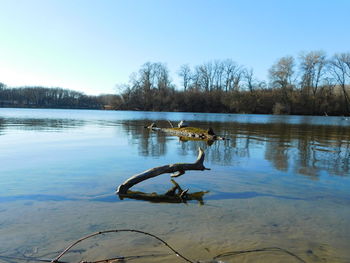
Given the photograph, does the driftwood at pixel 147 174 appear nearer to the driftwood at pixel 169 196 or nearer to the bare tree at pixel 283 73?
the driftwood at pixel 169 196

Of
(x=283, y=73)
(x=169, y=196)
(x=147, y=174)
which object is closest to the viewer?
(x=169, y=196)

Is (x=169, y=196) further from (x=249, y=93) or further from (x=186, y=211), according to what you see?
(x=249, y=93)

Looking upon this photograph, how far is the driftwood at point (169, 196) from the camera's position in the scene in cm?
637

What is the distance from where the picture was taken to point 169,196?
6.66 meters

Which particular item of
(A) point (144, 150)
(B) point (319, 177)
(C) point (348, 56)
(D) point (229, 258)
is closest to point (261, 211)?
(D) point (229, 258)

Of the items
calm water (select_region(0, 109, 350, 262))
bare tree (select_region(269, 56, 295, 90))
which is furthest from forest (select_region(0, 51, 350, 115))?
calm water (select_region(0, 109, 350, 262))

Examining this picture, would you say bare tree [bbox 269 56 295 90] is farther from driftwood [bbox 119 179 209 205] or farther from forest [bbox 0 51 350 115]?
driftwood [bbox 119 179 209 205]

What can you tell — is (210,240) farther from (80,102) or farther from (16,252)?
(80,102)

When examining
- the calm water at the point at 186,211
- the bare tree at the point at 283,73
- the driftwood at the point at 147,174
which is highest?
the bare tree at the point at 283,73

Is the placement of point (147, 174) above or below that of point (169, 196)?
above

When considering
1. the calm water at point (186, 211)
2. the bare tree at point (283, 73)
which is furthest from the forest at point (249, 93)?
the calm water at point (186, 211)

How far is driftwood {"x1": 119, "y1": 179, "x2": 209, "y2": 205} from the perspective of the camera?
20.9 ft

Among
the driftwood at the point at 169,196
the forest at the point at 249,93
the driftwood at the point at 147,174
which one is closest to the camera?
the driftwood at the point at 169,196

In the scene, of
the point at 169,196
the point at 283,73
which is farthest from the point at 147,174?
the point at 283,73
